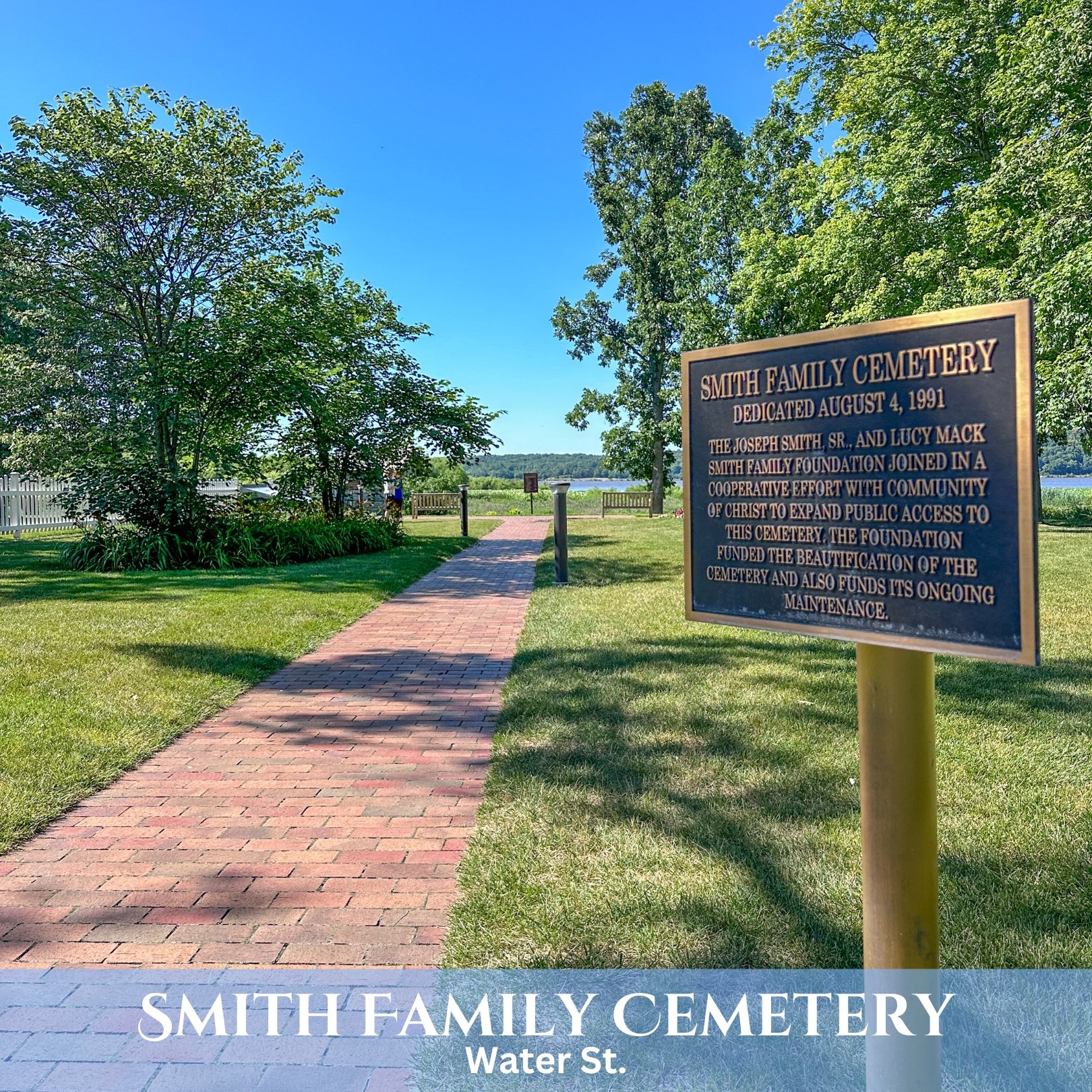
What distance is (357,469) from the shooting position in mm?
18719

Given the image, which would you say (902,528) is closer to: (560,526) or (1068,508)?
(560,526)

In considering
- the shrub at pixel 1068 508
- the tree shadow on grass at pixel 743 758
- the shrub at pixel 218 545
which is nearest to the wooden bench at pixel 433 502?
the shrub at pixel 218 545

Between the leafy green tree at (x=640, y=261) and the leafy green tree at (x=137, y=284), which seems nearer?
the leafy green tree at (x=137, y=284)

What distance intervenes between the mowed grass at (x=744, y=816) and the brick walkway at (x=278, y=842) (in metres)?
0.24

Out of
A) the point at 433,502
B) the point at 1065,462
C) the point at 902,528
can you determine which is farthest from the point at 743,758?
the point at 1065,462

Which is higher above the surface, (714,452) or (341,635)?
(714,452)

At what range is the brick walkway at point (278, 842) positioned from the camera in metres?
2.85

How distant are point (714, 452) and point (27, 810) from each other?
3487 millimetres

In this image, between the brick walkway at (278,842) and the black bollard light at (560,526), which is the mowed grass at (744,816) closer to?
the brick walkway at (278,842)

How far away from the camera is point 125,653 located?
6902 millimetres

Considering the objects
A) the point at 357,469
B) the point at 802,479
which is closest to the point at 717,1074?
the point at 802,479

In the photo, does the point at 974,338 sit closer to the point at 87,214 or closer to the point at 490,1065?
the point at 490,1065

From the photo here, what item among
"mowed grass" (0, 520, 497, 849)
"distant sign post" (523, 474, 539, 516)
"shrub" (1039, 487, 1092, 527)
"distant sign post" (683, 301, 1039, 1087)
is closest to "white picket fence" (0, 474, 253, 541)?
"mowed grass" (0, 520, 497, 849)

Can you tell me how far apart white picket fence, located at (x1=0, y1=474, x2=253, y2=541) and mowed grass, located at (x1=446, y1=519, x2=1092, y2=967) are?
55.4ft
